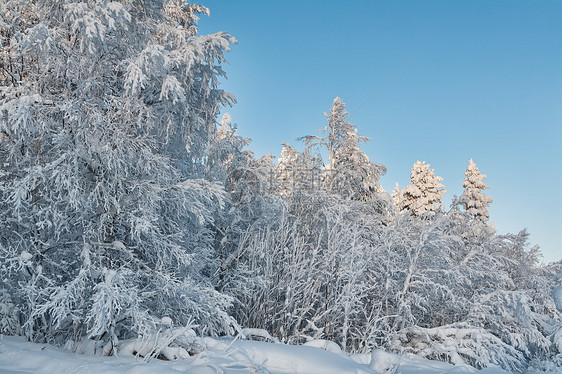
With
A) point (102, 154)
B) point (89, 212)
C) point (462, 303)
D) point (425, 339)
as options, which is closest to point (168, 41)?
point (102, 154)

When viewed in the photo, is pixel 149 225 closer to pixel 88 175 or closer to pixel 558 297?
pixel 88 175

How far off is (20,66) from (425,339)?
10.8m

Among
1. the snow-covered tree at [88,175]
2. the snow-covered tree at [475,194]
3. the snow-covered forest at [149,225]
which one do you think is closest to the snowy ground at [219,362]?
the snow-covered forest at [149,225]

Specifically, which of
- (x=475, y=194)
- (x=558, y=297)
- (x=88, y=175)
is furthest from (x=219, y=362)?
(x=475, y=194)

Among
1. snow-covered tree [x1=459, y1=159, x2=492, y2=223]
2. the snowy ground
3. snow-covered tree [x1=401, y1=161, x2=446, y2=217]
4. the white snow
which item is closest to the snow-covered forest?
the snowy ground

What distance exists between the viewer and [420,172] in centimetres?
2850

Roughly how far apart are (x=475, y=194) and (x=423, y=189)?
404 centimetres

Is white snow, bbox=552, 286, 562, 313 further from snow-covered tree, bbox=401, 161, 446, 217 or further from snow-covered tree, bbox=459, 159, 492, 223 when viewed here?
snow-covered tree, bbox=401, 161, 446, 217

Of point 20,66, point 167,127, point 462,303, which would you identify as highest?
point 20,66

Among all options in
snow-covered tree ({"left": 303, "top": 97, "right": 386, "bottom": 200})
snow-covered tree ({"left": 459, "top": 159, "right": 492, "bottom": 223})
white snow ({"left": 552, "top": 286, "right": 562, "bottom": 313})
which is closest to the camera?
white snow ({"left": 552, "top": 286, "right": 562, "bottom": 313})

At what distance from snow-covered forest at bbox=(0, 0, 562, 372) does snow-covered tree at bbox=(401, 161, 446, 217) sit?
16.8 m

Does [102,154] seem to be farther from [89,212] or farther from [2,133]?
[2,133]

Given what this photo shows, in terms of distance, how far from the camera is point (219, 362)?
173 inches

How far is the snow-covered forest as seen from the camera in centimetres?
598
